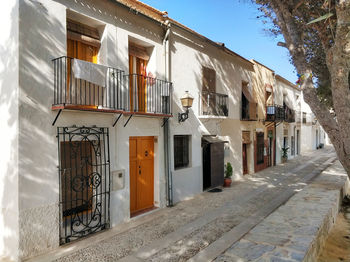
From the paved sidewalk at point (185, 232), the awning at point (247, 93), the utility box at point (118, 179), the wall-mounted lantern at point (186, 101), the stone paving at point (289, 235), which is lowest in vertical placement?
the paved sidewalk at point (185, 232)

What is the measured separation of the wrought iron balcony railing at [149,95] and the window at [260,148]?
31.2 feet

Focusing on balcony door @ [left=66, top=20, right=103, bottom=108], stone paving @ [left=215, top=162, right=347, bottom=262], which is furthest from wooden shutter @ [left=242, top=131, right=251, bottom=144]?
balcony door @ [left=66, top=20, right=103, bottom=108]

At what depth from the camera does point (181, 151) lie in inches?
373

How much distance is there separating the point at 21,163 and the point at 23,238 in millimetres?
1505

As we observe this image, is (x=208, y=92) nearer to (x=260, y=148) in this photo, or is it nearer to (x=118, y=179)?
(x=118, y=179)

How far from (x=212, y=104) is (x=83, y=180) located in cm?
652

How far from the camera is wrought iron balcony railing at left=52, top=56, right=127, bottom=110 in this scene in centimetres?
555

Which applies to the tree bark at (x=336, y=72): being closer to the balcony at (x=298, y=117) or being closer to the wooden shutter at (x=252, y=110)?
the wooden shutter at (x=252, y=110)

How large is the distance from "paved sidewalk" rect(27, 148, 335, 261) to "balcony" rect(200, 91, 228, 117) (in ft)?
11.5

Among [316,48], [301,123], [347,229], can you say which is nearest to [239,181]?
[347,229]

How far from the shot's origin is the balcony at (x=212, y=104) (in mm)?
10336

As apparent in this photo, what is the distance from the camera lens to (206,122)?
1073cm

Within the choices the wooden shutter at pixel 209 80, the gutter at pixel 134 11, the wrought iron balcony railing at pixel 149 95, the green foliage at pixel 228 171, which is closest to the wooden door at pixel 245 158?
the green foliage at pixel 228 171

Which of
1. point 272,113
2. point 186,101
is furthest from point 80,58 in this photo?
point 272,113
